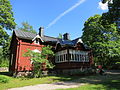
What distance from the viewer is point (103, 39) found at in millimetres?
23438

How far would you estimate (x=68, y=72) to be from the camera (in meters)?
17.8

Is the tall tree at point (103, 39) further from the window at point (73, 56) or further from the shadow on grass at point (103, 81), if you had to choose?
the shadow on grass at point (103, 81)

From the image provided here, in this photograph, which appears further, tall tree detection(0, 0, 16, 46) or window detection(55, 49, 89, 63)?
tall tree detection(0, 0, 16, 46)

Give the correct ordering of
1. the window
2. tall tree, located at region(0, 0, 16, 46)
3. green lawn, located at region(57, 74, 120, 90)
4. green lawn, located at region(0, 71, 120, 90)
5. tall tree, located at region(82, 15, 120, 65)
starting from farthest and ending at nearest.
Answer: tall tree, located at region(0, 0, 16, 46), tall tree, located at region(82, 15, 120, 65), the window, green lawn, located at region(0, 71, 120, 90), green lawn, located at region(57, 74, 120, 90)

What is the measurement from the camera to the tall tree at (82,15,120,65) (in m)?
20.1

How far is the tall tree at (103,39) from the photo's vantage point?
20141mm

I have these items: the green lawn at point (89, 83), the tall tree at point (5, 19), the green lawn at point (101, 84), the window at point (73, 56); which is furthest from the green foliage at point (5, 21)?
the green lawn at point (101, 84)

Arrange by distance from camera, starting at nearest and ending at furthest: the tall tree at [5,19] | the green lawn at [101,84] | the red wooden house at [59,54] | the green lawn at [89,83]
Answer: the green lawn at [101,84], the green lawn at [89,83], the red wooden house at [59,54], the tall tree at [5,19]

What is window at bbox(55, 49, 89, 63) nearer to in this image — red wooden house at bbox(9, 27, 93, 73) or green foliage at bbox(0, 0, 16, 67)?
red wooden house at bbox(9, 27, 93, 73)

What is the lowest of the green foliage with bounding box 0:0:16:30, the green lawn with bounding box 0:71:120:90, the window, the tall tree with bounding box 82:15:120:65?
the green lawn with bounding box 0:71:120:90

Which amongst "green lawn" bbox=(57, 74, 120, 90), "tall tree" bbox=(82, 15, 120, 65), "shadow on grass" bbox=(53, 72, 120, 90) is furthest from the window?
"green lawn" bbox=(57, 74, 120, 90)

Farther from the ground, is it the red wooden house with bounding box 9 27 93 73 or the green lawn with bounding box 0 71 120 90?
the red wooden house with bounding box 9 27 93 73

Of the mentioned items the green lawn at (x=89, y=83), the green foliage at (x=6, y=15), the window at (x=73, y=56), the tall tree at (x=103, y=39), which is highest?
the green foliage at (x=6, y=15)

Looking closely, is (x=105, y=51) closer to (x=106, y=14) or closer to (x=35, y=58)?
(x=106, y=14)
